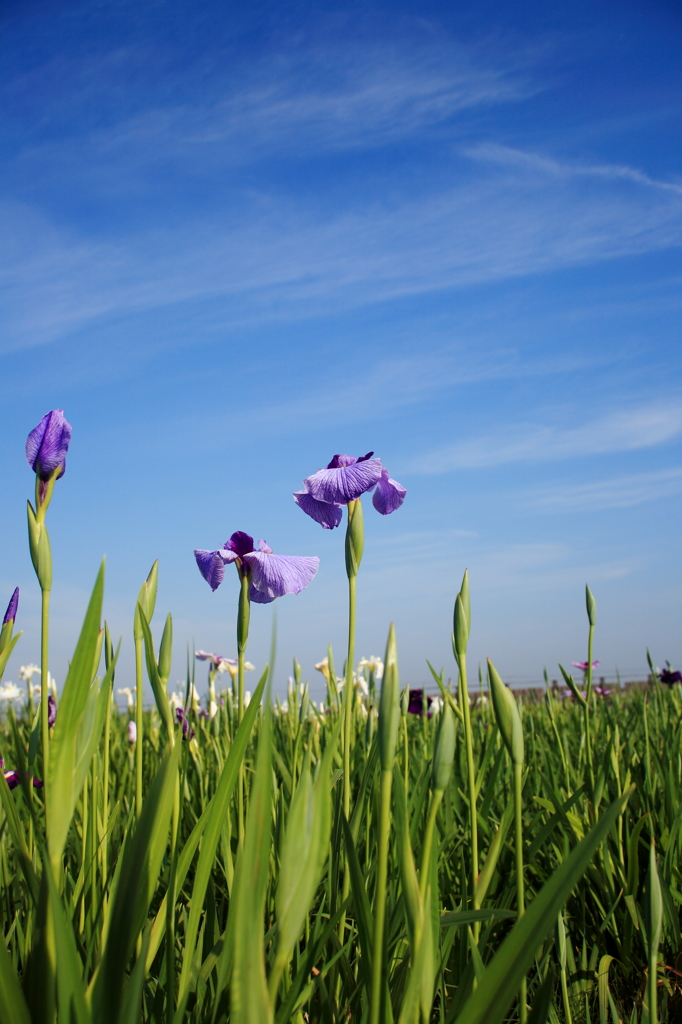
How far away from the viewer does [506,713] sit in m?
1.02

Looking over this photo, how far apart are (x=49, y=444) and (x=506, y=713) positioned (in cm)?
92

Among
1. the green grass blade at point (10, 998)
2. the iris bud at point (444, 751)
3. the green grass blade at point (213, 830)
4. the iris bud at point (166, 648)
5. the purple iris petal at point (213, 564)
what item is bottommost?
the green grass blade at point (10, 998)

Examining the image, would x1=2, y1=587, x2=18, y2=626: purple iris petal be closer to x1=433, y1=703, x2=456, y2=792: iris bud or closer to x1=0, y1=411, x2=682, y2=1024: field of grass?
x1=0, y1=411, x2=682, y2=1024: field of grass

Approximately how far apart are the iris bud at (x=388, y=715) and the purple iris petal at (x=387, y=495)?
979 millimetres

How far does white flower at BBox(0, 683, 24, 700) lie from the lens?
19.4 ft

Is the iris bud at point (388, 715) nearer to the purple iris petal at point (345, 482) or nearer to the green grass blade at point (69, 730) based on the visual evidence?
the green grass blade at point (69, 730)

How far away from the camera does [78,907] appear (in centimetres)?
135

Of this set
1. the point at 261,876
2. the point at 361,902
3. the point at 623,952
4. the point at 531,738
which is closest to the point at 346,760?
the point at 361,902

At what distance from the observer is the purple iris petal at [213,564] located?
1.50 m

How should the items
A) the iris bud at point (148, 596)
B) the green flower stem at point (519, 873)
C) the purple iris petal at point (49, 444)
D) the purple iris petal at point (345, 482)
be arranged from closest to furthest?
the green flower stem at point (519, 873)
the purple iris petal at point (49, 444)
the iris bud at point (148, 596)
the purple iris petal at point (345, 482)

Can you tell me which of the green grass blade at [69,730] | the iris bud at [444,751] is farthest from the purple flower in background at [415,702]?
the green grass blade at [69,730]

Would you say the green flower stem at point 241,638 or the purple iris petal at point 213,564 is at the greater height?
the purple iris petal at point 213,564

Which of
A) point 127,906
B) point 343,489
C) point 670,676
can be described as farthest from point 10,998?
point 670,676

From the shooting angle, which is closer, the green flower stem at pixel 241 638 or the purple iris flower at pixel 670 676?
the green flower stem at pixel 241 638
